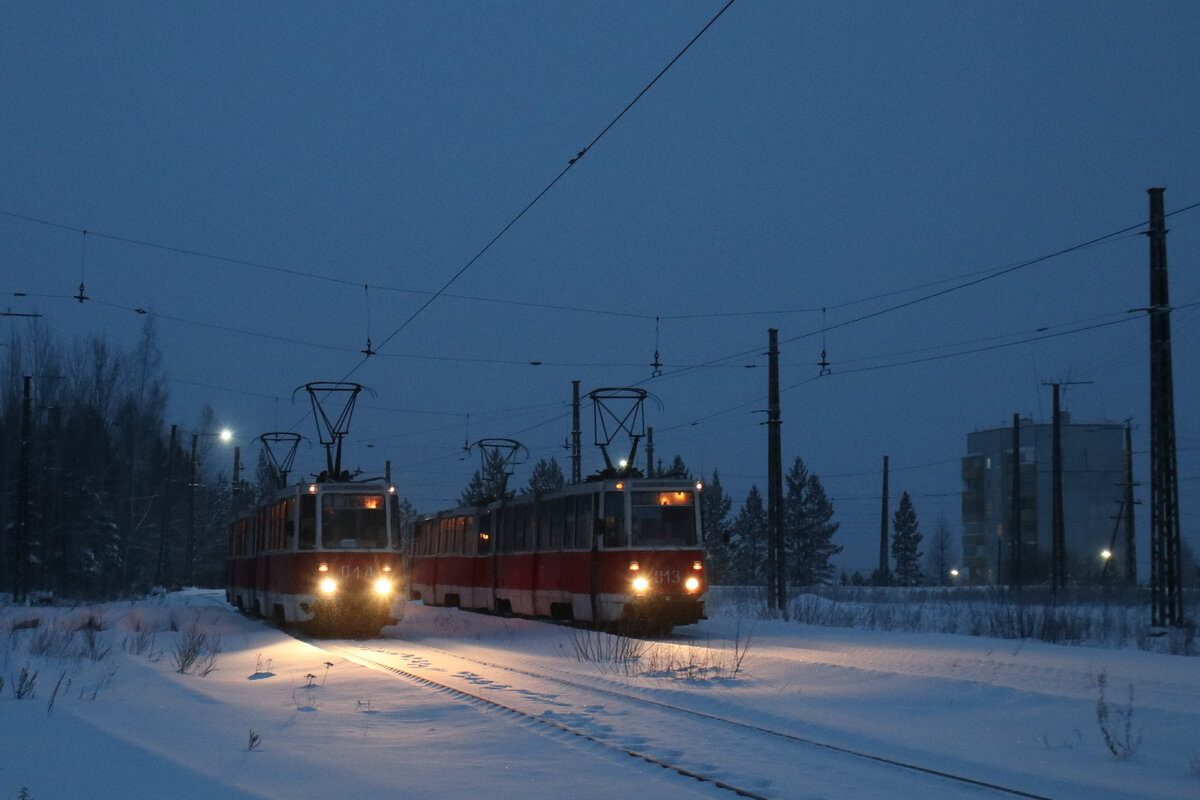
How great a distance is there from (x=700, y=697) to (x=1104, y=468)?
107 metres

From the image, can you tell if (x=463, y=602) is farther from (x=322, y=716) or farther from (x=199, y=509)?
(x=199, y=509)

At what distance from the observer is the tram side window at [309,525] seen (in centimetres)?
2495

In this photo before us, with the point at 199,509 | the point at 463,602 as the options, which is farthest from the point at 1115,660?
the point at 199,509

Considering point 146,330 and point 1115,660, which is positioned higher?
point 146,330

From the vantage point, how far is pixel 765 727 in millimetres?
11508

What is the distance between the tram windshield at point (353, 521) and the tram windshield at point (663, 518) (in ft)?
17.1

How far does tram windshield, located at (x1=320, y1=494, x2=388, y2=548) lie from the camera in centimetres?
2505

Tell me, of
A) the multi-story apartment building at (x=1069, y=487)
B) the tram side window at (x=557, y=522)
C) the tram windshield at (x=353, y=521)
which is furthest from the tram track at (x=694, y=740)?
the multi-story apartment building at (x=1069, y=487)

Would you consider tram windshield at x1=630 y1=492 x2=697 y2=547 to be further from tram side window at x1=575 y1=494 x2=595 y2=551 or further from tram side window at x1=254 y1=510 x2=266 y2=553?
tram side window at x1=254 y1=510 x2=266 y2=553

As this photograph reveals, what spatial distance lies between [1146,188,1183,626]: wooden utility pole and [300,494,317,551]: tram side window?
16445 mm

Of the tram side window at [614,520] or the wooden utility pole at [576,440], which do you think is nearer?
the tram side window at [614,520]

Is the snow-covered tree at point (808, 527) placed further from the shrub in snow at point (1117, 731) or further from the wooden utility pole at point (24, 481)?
the shrub in snow at point (1117, 731)

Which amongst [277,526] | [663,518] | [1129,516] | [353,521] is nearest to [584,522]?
[663,518]

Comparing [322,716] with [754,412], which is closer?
[322,716]
